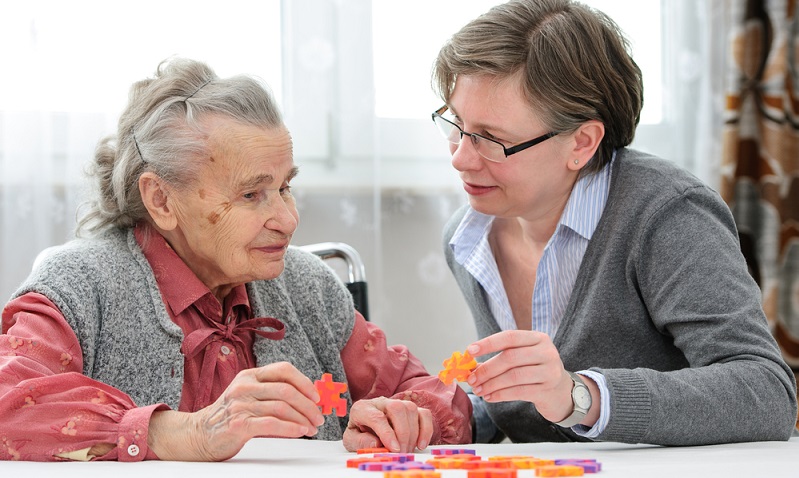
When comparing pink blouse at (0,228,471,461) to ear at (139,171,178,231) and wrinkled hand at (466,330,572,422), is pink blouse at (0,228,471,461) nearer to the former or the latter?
ear at (139,171,178,231)

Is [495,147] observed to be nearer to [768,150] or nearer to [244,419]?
[244,419]

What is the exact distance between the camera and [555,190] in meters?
1.86

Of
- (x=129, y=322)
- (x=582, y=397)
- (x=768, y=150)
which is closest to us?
(x=582, y=397)

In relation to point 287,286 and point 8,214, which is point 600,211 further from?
point 8,214

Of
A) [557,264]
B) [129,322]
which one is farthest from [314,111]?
[129,322]

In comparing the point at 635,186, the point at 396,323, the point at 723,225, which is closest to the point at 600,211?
the point at 635,186

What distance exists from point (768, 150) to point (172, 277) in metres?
1.97

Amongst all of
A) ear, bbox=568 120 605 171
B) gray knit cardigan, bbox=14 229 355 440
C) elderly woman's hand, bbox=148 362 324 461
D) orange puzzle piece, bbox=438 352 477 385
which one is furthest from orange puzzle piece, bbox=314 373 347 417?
ear, bbox=568 120 605 171

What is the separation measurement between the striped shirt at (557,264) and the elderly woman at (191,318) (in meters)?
0.23

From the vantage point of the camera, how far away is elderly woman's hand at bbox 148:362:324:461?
124cm

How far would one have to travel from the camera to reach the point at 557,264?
1.84 metres

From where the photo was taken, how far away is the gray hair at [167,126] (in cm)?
162

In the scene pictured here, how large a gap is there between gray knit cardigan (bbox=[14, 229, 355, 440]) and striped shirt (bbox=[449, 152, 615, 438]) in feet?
1.27

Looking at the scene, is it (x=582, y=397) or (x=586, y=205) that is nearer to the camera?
(x=582, y=397)
